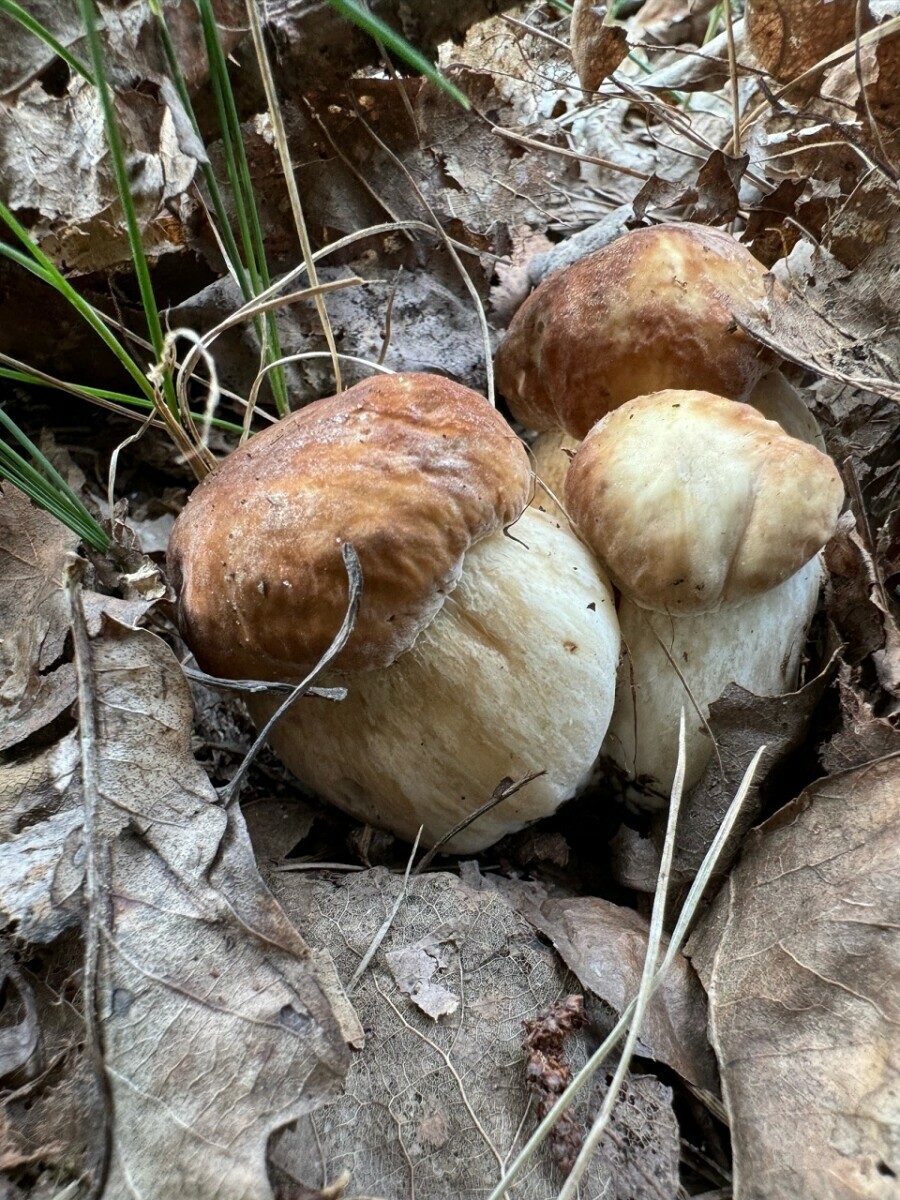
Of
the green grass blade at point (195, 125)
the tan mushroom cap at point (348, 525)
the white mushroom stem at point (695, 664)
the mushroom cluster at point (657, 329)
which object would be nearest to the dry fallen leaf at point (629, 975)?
Answer: the white mushroom stem at point (695, 664)

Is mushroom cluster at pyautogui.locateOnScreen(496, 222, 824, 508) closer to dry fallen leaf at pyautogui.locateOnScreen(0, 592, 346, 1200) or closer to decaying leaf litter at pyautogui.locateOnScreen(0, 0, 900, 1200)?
decaying leaf litter at pyautogui.locateOnScreen(0, 0, 900, 1200)

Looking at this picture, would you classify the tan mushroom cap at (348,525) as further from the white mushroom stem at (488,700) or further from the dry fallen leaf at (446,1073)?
the dry fallen leaf at (446,1073)

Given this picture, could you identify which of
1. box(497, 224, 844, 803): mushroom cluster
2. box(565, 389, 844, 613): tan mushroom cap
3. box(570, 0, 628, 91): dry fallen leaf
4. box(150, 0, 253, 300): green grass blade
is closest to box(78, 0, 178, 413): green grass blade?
box(150, 0, 253, 300): green grass blade

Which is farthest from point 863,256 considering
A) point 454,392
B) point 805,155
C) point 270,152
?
point 270,152

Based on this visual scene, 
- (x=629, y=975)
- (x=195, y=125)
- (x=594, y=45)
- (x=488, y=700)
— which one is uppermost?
(x=195, y=125)

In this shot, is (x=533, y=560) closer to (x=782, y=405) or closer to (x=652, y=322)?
(x=652, y=322)

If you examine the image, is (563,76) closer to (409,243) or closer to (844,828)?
(409,243)

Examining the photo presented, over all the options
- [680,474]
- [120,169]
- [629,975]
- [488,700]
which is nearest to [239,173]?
[120,169]
